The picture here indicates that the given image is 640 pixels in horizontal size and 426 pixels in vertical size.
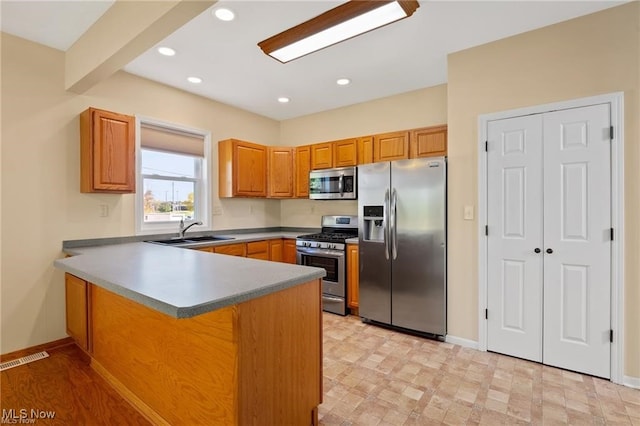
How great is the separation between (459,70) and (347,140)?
1572 millimetres

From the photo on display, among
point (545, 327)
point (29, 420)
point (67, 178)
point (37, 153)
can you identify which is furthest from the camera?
point (67, 178)

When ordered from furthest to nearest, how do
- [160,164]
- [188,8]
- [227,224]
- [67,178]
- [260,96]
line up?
1. [227,224]
2. [260,96]
3. [160,164]
4. [67,178]
5. [188,8]

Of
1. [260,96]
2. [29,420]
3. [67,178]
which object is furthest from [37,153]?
[260,96]

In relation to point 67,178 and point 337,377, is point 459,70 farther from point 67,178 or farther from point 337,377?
point 67,178

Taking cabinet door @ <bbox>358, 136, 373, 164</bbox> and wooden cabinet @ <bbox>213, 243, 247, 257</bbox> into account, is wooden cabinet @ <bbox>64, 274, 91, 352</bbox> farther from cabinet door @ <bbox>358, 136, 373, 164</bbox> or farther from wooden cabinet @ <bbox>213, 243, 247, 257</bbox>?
cabinet door @ <bbox>358, 136, 373, 164</bbox>

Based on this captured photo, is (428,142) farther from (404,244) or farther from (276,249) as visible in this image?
(276,249)

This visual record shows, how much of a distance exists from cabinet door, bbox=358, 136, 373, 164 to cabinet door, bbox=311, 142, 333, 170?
1.48ft

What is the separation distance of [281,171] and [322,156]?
0.69 m

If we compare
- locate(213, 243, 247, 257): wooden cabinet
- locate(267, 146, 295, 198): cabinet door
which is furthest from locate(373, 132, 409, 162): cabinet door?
locate(213, 243, 247, 257): wooden cabinet

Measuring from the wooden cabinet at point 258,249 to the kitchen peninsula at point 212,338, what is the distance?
1.80 meters

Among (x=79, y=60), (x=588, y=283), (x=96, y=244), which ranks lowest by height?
(x=588, y=283)

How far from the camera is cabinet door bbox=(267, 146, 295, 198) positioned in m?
4.57

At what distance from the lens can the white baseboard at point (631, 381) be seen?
2184 millimetres

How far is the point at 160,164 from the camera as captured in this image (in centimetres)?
368
